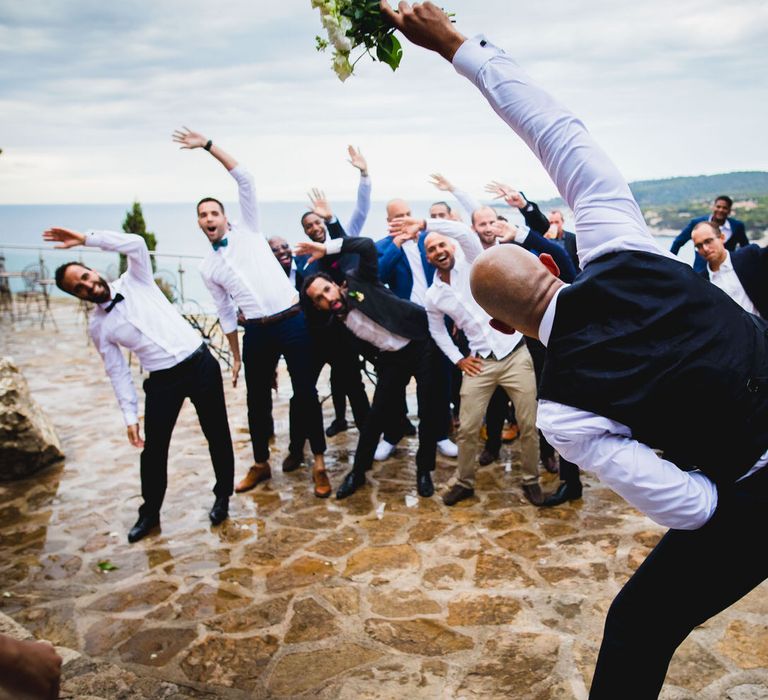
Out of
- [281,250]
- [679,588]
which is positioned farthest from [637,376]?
[281,250]

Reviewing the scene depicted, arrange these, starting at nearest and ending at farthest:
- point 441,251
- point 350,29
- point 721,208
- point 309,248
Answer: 1. point 350,29
2. point 441,251
3. point 309,248
4. point 721,208

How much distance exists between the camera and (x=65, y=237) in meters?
4.16

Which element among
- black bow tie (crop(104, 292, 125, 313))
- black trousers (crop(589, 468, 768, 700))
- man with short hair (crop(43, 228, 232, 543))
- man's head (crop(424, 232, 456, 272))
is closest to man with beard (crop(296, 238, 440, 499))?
man's head (crop(424, 232, 456, 272))

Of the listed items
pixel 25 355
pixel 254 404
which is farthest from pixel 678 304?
pixel 25 355

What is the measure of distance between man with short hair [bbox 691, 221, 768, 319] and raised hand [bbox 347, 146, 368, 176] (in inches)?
122

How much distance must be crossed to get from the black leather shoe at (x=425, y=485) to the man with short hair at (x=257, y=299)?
75 centimetres

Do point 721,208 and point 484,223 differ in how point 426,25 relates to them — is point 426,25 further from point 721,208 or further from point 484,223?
point 721,208

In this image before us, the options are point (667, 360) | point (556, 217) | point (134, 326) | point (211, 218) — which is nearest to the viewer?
point (667, 360)

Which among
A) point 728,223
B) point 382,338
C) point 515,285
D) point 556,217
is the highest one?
point 556,217

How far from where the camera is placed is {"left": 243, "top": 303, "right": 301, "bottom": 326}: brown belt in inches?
201

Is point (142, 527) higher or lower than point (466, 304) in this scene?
lower

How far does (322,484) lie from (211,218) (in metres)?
2.31

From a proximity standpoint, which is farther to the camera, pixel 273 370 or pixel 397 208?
pixel 397 208

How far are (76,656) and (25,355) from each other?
902 cm
